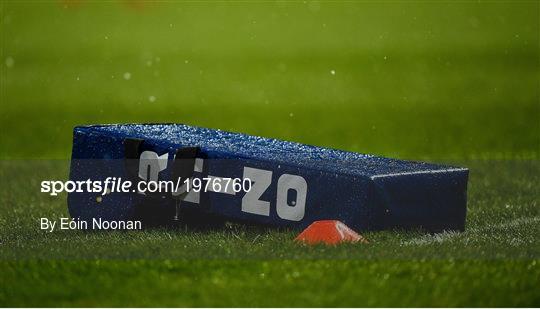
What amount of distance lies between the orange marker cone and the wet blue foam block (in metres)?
0.11

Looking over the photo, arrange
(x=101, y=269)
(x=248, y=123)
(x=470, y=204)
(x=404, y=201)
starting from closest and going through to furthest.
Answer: (x=101, y=269) < (x=404, y=201) < (x=470, y=204) < (x=248, y=123)

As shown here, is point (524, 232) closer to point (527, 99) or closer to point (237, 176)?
point (237, 176)

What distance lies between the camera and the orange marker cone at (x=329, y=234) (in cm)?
565

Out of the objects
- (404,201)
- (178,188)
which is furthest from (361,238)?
(178,188)

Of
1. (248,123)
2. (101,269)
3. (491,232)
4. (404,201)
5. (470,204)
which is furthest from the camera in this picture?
(248,123)

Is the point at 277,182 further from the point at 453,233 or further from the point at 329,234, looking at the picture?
the point at 453,233

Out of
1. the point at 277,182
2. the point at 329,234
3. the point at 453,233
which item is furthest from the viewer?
the point at 453,233

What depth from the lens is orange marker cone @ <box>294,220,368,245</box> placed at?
5652 mm

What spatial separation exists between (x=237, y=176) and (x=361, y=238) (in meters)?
0.81

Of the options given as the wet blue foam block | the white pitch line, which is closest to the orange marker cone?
the wet blue foam block

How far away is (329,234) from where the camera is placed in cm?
566

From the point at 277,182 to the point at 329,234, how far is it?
1.57 ft

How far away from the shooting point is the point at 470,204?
743 cm

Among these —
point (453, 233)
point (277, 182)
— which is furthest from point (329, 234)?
point (453, 233)
